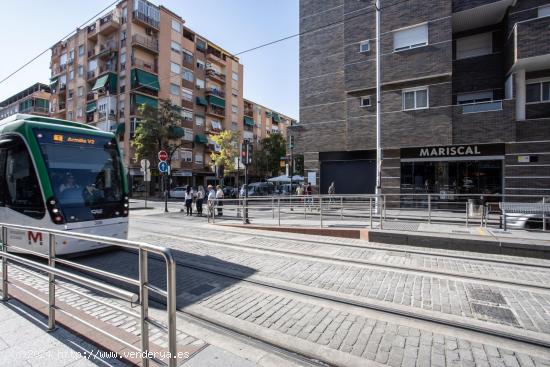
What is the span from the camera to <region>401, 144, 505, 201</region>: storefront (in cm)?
1505

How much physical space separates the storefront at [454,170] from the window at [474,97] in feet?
10.5

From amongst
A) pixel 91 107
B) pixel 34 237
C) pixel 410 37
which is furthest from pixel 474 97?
pixel 91 107

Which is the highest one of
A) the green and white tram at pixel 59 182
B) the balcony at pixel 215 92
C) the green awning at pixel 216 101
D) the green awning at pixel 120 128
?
the balcony at pixel 215 92

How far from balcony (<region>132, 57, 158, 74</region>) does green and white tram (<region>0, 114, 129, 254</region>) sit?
34.0m

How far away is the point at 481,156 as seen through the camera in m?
15.2

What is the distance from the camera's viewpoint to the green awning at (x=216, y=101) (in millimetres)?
46531

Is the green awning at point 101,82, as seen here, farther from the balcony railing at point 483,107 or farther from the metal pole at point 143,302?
the metal pole at point 143,302

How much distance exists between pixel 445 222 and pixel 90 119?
46134mm

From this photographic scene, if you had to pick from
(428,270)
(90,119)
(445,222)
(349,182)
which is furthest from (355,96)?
(90,119)

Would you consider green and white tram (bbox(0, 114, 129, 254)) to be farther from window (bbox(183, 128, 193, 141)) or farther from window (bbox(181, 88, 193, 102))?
window (bbox(181, 88, 193, 102))

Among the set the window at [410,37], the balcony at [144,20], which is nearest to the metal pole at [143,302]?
the window at [410,37]

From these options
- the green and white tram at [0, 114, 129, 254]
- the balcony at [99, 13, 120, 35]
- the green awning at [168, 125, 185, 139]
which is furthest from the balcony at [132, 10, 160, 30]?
the green and white tram at [0, 114, 129, 254]

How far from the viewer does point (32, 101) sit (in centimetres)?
5888

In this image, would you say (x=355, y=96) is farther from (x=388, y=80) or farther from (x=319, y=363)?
(x=319, y=363)
